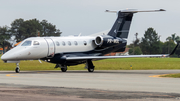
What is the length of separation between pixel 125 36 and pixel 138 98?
25.8 metres

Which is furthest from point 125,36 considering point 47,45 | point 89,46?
point 47,45

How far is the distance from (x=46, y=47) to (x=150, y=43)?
512 feet

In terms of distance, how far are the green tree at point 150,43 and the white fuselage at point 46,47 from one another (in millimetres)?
136452

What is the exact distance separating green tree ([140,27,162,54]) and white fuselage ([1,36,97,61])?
448 feet

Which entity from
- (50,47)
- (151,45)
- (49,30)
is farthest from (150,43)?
(50,47)

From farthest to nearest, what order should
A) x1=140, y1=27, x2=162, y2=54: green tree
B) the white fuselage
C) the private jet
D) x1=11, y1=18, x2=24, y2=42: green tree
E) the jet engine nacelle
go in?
x1=140, y1=27, x2=162, y2=54: green tree, x1=11, y1=18, x2=24, y2=42: green tree, the jet engine nacelle, the private jet, the white fuselage

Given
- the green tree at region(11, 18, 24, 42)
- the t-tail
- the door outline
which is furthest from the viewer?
the green tree at region(11, 18, 24, 42)

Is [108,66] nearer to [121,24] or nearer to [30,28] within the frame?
[121,24]

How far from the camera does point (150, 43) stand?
18400 centimetres

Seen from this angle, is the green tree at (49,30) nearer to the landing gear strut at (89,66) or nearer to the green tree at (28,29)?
the green tree at (28,29)

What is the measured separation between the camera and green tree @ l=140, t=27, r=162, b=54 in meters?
171

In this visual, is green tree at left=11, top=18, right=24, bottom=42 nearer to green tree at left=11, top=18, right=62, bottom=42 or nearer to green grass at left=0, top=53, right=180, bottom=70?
green tree at left=11, top=18, right=62, bottom=42

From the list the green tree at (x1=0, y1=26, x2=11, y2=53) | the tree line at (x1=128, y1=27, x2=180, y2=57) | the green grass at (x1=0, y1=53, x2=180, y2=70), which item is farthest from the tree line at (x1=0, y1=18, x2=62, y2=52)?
the green grass at (x1=0, y1=53, x2=180, y2=70)

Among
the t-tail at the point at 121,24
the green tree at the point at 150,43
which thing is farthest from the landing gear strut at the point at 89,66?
the green tree at the point at 150,43
